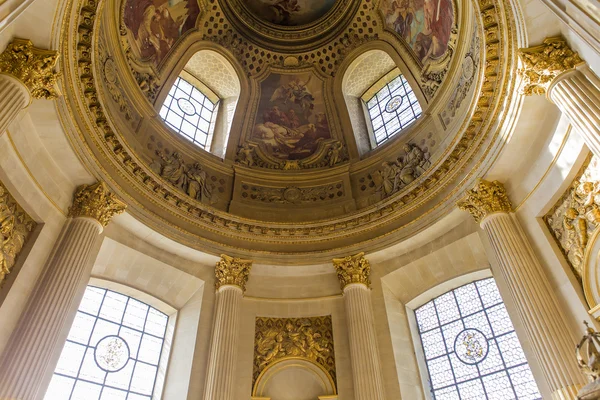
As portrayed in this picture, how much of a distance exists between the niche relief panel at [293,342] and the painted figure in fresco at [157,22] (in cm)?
871

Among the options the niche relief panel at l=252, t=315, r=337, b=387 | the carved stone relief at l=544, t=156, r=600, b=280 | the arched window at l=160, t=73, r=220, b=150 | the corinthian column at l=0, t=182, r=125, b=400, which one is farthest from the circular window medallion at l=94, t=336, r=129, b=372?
the carved stone relief at l=544, t=156, r=600, b=280

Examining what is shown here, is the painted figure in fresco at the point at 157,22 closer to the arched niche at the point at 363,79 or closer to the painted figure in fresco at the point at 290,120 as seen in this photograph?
the painted figure in fresco at the point at 290,120

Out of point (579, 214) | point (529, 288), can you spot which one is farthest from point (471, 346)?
point (579, 214)

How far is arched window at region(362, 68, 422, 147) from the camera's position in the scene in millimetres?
14773

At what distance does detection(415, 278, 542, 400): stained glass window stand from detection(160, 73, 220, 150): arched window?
9.07m

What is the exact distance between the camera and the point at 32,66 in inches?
302

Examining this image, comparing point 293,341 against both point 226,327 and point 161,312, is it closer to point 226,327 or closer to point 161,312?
point 226,327

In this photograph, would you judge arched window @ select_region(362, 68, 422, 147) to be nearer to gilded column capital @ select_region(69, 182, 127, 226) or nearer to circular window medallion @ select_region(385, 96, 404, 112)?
circular window medallion @ select_region(385, 96, 404, 112)

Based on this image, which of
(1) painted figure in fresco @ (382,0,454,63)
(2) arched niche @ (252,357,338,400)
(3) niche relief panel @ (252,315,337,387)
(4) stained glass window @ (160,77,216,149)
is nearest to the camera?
(2) arched niche @ (252,357,338,400)

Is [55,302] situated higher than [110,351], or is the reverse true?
[110,351]

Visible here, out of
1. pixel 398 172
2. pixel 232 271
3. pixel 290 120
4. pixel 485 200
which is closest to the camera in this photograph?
pixel 485 200

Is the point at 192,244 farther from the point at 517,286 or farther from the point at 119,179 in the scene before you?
the point at 517,286

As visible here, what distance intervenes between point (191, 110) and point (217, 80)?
1969 millimetres

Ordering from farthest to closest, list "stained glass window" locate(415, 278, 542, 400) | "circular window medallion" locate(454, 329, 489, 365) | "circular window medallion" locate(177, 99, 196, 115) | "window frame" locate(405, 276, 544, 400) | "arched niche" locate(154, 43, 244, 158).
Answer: "arched niche" locate(154, 43, 244, 158) → "circular window medallion" locate(177, 99, 196, 115) → "window frame" locate(405, 276, 544, 400) → "circular window medallion" locate(454, 329, 489, 365) → "stained glass window" locate(415, 278, 542, 400)
